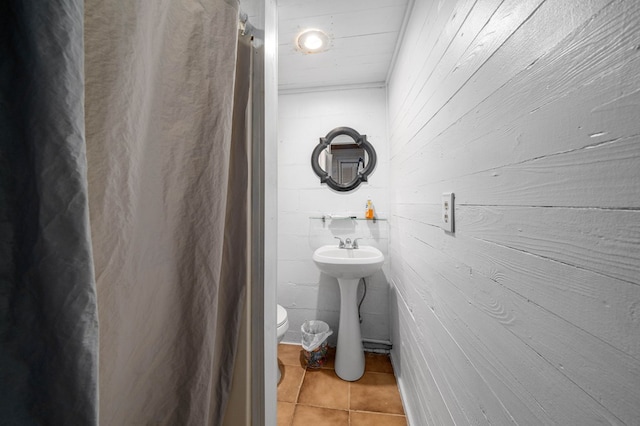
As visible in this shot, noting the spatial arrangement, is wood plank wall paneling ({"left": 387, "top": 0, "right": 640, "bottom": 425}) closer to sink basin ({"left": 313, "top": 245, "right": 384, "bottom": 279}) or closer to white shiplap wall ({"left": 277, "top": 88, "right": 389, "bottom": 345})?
sink basin ({"left": 313, "top": 245, "right": 384, "bottom": 279})

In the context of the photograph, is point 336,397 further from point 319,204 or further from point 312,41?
point 312,41

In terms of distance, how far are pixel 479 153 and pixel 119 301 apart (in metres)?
0.87

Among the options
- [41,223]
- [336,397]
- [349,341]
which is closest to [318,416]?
[336,397]

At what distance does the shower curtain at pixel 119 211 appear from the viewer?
281 mm

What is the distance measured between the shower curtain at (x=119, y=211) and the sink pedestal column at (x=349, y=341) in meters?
1.10

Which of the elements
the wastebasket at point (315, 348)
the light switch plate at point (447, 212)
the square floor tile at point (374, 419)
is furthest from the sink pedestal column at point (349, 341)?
the light switch plate at point (447, 212)

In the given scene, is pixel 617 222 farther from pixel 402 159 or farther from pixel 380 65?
pixel 380 65

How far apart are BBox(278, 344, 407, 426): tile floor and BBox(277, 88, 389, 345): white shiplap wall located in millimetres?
301

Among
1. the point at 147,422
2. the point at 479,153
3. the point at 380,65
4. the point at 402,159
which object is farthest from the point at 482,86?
the point at 380,65

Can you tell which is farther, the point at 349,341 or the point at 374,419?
the point at 349,341

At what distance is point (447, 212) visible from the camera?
79 centimetres

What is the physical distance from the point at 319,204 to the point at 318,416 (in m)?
1.41

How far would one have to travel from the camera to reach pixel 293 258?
82.7 inches

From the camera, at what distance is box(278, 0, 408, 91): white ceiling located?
1251mm
